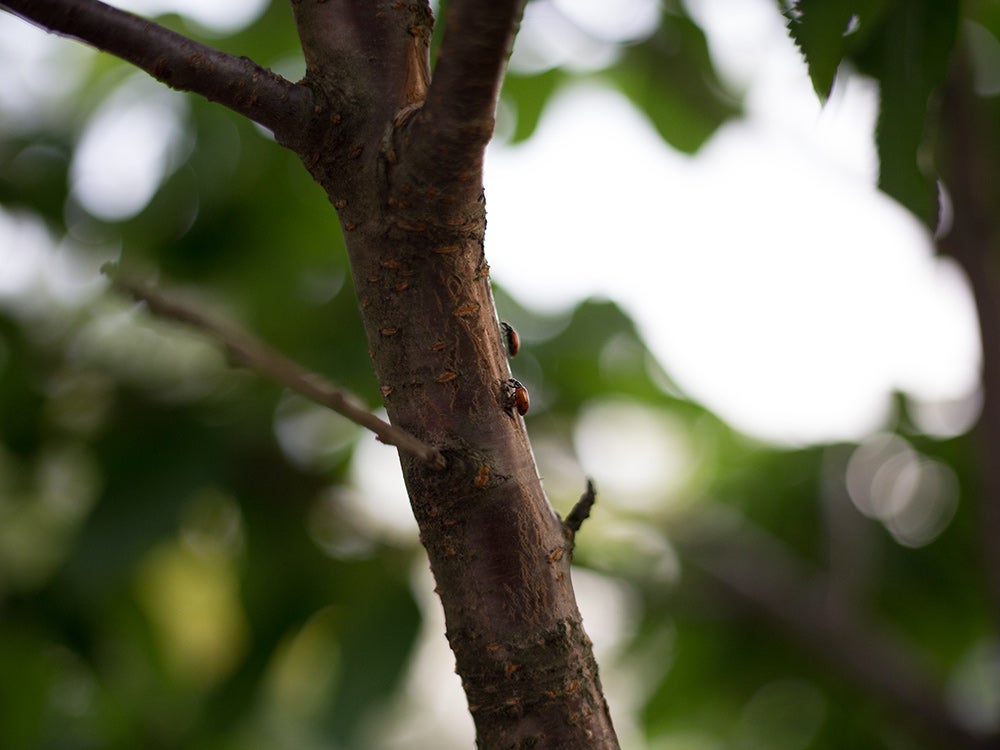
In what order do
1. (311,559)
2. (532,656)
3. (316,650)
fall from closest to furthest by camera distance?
(532,656), (311,559), (316,650)

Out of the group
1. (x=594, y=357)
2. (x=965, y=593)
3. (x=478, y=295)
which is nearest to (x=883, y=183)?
(x=478, y=295)

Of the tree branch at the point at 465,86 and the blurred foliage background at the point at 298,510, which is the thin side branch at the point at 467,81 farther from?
the blurred foliage background at the point at 298,510

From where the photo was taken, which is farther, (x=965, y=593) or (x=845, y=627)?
(x=965, y=593)

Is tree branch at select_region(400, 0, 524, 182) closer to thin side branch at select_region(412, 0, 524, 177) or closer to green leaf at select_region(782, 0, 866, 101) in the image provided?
thin side branch at select_region(412, 0, 524, 177)

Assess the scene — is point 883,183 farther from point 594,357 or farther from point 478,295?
point 594,357

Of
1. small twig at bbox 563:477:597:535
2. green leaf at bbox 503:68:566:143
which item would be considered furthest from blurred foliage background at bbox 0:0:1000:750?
small twig at bbox 563:477:597:535

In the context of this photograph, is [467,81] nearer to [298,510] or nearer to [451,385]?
[451,385]

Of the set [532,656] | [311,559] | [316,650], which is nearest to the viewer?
[532,656]
